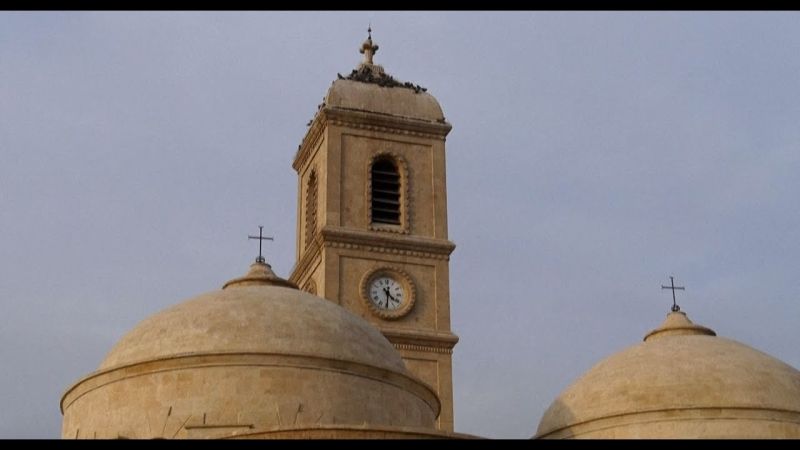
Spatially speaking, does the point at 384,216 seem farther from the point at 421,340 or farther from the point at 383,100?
the point at 421,340

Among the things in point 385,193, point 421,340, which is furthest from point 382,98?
point 421,340

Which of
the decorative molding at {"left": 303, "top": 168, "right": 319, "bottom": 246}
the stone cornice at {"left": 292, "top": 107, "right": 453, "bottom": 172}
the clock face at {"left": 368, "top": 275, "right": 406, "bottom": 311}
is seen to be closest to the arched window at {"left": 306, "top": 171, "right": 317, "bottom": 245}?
the decorative molding at {"left": 303, "top": 168, "right": 319, "bottom": 246}

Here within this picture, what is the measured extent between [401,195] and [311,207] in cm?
335

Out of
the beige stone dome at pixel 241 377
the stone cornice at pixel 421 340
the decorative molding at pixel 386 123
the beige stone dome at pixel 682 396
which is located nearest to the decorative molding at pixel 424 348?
the stone cornice at pixel 421 340

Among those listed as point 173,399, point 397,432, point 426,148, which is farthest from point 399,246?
point 397,432

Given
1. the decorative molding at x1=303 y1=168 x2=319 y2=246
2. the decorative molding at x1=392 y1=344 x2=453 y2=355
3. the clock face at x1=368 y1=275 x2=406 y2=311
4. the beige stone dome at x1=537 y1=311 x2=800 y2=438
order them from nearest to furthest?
the beige stone dome at x1=537 y1=311 x2=800 y2=438 < the decorative molding at x1=392 y1=344 x2=453 y2=355 < the clock face at x1=368 y1=275 x2=406 y2=311 < the decorative molding at x1=303 y1=168 x2=319 y2=246

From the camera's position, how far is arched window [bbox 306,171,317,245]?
124ft

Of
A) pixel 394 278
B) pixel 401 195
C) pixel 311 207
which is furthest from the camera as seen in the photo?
pixel 311 207

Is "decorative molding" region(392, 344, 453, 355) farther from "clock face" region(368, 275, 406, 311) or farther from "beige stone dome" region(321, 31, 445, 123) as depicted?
"beige stone dome" region(321, 31, 445, 123)

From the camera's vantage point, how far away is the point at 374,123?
1467 inches

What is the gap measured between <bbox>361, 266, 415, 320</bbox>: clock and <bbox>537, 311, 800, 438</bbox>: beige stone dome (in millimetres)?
9309

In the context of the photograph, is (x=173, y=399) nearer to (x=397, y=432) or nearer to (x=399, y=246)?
(x=397, y=432)

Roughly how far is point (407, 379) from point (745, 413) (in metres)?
6.64
